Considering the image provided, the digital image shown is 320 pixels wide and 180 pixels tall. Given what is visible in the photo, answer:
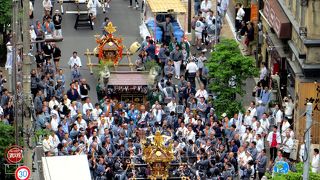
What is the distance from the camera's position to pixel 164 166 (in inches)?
2281

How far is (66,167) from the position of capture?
55.4m

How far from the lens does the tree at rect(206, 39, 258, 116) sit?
65125 millimetres

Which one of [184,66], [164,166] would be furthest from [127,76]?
[164,166]

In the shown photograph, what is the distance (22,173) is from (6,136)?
6243mm

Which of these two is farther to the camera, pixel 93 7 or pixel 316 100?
pixel 93 7

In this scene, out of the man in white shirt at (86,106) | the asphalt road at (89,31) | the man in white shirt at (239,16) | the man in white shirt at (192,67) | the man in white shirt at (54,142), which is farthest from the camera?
the man in white shirt at (239,16)

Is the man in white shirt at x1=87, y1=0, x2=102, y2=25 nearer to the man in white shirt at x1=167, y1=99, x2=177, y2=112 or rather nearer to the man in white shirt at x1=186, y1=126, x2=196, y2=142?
the man in white shirt at x1=167, y1=99, x2=177, y2=112

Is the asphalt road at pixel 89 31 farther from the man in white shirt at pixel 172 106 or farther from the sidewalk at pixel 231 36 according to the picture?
the man in white shirt at pixel 172 106

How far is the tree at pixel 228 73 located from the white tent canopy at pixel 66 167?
423 inches

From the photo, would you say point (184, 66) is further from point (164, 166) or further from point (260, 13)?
point (164, 166)

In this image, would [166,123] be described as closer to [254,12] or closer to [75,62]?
[75,62]

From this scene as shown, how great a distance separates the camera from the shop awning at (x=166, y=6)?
74.4 metres

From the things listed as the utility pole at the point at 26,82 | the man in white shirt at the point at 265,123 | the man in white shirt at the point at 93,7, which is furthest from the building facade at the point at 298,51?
the utility pole at the point at 26,82

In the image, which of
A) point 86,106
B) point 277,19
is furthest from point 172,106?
point 277,19
